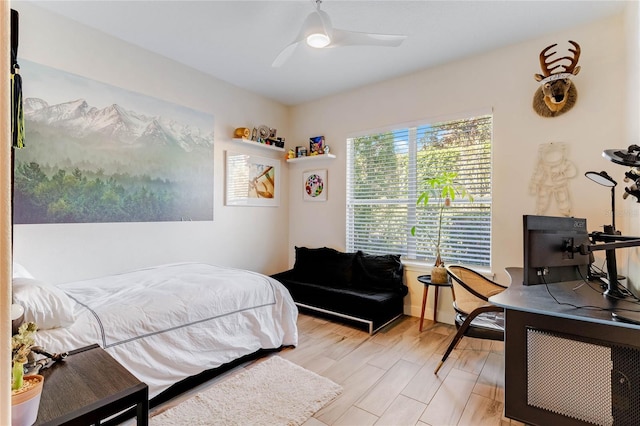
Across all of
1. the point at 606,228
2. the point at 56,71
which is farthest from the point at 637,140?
the point at 56,71

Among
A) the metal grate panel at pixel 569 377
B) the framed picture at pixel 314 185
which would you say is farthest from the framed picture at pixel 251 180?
the metal grate panel at pixel 569 377

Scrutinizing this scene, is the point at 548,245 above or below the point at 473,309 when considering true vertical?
above

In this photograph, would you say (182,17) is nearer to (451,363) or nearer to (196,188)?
(196,188)

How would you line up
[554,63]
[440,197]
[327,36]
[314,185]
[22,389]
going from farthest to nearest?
1. [314,185]
2. [440,197]
3. [554,63]
4. [327,36]
5. [22,389]

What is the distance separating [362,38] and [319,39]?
0.33 m

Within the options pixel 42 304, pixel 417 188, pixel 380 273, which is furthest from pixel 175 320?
pixel 417 188

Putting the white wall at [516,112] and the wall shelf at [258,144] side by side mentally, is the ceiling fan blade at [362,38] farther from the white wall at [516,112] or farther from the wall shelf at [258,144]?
the wall shelf at [258,144]

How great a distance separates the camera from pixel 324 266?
3.88m

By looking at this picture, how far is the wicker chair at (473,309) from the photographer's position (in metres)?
2.13

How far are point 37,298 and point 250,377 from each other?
1.40 metres

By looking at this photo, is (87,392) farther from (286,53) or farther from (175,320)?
(286,53)

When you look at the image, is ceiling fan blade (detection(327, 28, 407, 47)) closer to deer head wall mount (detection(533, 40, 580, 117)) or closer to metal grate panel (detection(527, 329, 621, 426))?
deer head wall mount (detection(533, 40, 580, 117))

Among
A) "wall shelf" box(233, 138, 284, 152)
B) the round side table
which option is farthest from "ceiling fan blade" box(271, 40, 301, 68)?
the round side table

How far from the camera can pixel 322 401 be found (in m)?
1.98
